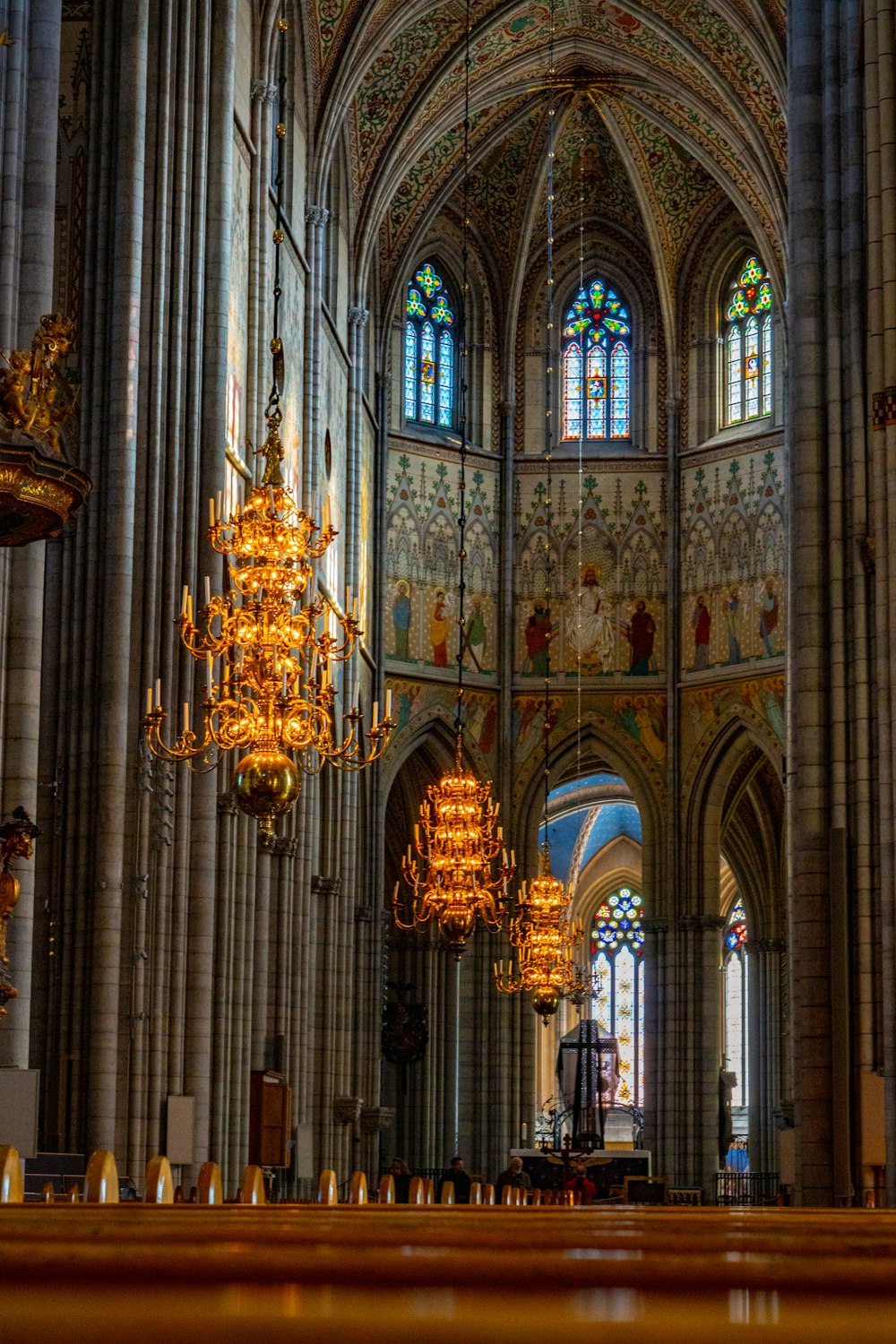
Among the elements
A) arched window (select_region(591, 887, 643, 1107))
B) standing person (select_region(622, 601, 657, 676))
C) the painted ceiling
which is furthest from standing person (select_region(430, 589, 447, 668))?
arched window (select_region(591, 887, 643, 1107))

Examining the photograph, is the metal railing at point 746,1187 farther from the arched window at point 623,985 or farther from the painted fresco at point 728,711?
the arched window at point 623,985

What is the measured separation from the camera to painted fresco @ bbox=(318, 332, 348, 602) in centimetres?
2653

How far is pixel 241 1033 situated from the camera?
19.7 meters

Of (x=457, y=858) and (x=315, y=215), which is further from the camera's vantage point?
(x=315, y=215)

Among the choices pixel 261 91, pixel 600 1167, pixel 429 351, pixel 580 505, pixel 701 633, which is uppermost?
pixel 429 351

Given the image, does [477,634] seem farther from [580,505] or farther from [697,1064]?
[697,1064]

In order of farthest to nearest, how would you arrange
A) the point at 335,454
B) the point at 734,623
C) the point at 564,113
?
1. the point at 564,113
2. the point at 734,623
3. the point at 335,454

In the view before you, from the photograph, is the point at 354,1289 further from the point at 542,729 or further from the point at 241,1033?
the point at 542,729

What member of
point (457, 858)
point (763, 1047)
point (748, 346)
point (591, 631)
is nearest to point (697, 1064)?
point (763, 1047)

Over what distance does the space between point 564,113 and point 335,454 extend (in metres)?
7.25

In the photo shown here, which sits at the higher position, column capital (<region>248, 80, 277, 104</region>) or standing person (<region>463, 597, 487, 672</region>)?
column capital (<region>248, 80, 277, 104</region>)

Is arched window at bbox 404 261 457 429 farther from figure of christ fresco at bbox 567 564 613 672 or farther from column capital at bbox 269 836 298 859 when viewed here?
column capital at bbox 269 836 298 859

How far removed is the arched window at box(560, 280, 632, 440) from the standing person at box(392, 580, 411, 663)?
3993mm

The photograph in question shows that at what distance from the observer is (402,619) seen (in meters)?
30.5
